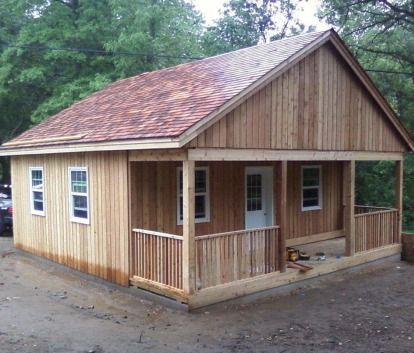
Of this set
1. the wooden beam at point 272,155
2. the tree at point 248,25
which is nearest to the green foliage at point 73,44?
the tree at point 248,25

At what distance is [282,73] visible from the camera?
9945mm

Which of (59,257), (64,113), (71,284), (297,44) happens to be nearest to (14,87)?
(64,113)

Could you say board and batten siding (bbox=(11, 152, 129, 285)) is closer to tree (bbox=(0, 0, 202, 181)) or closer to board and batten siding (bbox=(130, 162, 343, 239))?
board and batten siding (bbox=(130, 162, 343, 239))

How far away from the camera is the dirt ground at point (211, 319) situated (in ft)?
22.9

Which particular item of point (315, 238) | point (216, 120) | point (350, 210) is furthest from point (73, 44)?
point (216, 120)

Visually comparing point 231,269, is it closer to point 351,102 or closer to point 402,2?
point 351,102

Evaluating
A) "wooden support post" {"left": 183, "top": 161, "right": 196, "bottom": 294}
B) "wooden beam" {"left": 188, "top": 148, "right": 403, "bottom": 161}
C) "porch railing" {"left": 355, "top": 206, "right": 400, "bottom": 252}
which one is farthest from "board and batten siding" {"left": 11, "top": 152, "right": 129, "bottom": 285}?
"porch railing" {"left": 355, "top": 206, "right": 400, "bottom": 252}

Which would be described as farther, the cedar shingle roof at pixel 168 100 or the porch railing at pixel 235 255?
the cedar shingle roof at pixel 168 100

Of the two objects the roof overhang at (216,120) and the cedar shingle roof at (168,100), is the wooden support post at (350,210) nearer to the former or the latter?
the roof overhang at (216,120)

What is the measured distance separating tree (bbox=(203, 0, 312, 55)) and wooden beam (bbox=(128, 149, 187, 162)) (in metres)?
19.7

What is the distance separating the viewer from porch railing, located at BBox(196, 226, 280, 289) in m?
8.72

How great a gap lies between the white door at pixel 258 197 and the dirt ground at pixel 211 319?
→ 105 inches

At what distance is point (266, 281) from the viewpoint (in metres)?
9.71

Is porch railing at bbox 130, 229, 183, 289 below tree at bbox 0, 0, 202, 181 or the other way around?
below
